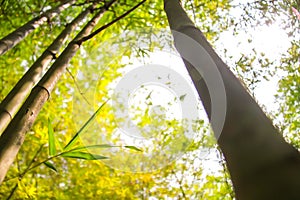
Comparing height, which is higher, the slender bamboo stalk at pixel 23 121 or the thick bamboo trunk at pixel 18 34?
the thick bamboo trunk at pixel 18 34

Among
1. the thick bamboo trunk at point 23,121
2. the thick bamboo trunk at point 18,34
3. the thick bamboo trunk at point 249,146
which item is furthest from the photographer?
the thick bamboo trunk at point 18,34

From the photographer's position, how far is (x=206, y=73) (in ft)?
2.09

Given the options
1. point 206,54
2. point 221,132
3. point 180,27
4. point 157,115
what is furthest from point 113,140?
point 221,132

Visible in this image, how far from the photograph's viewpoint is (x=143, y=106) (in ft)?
8.30

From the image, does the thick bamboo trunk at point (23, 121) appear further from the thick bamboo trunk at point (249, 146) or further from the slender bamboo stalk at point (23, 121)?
the thick bamboo trunk at point (249, 146)

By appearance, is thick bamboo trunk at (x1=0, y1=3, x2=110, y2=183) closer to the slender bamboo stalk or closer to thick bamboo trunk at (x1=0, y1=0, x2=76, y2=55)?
the slender bamboo stalk

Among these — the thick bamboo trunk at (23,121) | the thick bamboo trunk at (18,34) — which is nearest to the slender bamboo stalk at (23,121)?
the thick bamboo trunk at (23,121)

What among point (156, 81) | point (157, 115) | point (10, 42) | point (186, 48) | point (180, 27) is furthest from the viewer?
point (157, 115)

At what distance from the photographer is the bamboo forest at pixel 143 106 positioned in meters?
0.46

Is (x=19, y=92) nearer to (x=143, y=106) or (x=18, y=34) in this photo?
(x=18, y=34)

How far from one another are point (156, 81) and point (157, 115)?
67 centimetres

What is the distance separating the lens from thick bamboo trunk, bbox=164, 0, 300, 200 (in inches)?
13.8

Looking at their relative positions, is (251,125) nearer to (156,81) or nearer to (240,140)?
(240,140)

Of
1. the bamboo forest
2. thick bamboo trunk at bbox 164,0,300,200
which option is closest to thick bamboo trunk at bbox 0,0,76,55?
the bamboo forest
